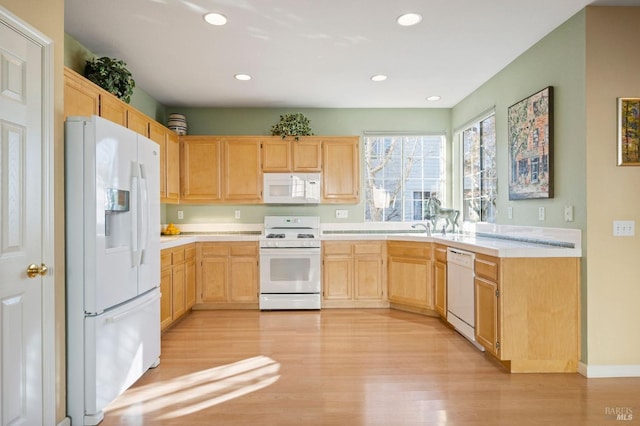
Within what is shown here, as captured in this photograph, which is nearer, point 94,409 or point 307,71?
point 94,409

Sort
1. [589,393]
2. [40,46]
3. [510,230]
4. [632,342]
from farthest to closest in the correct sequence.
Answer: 1. [510,230]
2. [632,342]
3. [589,393]
4. [40,46]

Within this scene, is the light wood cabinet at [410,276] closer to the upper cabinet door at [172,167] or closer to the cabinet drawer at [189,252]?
the cabinet drawer at [189,252]

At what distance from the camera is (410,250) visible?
180 inches

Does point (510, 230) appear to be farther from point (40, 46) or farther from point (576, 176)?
point (40, 46)

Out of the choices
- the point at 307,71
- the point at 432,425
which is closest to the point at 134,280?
the point at 432,425

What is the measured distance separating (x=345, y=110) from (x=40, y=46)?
12.7 feet

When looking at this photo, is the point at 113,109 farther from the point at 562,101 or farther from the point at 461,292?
the point at 562,101

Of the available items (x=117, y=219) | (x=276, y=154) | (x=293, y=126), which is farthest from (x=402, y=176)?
(x=117, y=219)

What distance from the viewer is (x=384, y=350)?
3.33 meters

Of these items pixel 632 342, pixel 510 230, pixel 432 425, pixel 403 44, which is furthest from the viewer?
pixel 510 230

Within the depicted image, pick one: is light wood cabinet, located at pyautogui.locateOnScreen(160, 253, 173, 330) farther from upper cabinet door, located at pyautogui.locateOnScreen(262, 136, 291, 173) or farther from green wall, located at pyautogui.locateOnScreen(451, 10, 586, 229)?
green wall, located at pyautogui.locateOnScreen(451, 10, 586, 229)

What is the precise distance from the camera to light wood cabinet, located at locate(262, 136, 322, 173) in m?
4.99

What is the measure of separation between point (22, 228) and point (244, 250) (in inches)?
118

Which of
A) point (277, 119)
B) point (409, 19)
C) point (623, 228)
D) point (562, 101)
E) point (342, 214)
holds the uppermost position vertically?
point (409, 19)
